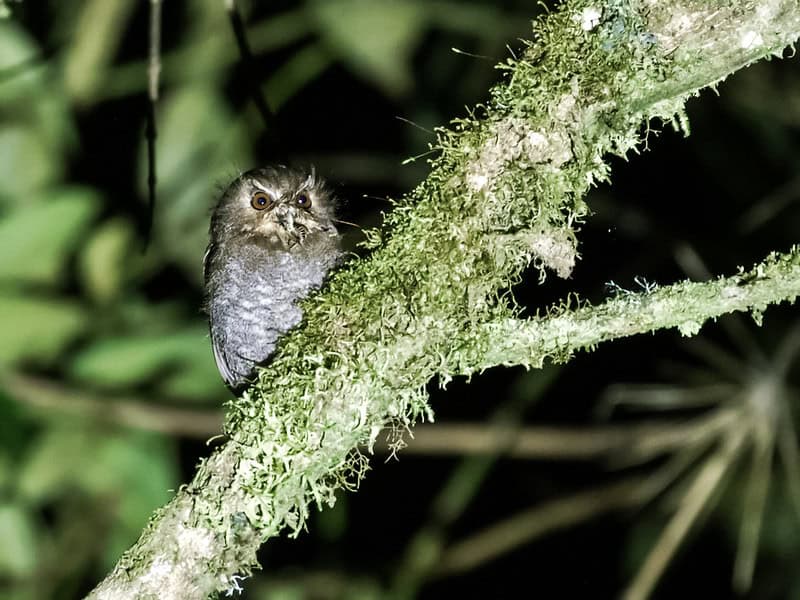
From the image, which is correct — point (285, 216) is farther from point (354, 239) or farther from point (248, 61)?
point (248, 61)

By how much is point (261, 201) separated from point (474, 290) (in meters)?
1.55

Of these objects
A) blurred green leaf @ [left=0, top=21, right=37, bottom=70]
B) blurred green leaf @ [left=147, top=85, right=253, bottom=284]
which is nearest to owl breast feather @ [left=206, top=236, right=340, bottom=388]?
blurred green leaf @ [left=147, top=85, right=253, bottom=284]

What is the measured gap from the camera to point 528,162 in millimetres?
1825

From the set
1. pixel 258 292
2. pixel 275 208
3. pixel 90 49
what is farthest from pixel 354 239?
pixel 90 49

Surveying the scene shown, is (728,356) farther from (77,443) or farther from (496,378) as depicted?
(77,443)

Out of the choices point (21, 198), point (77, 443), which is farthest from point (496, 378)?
point (21, 198)

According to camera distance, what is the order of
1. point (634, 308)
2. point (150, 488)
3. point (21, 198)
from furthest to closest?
point (21, 198), point (150, 488), point (634, 308)

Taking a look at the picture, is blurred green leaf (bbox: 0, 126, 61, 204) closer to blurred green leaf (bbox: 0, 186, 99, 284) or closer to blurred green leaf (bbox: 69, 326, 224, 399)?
blurred green leaf (bbox: 0, 186, 99, 284)

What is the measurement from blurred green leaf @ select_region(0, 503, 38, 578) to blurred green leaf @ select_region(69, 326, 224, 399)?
594 mm

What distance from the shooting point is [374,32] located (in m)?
4.71

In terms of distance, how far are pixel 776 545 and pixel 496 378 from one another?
1.74m

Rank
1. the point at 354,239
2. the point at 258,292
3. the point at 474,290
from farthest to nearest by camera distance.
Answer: the point at 354,239 < the point at 258,292 < the point at 474,290

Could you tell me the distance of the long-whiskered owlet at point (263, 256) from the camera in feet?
10.0

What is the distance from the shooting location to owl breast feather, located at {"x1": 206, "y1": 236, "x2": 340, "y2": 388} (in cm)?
302
